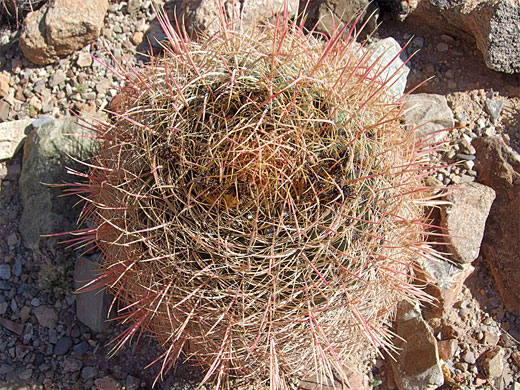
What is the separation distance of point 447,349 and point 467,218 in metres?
0.69

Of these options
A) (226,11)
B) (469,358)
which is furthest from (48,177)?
(469,358)

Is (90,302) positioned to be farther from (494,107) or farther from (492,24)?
(492,24)

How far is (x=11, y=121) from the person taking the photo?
9.56ft

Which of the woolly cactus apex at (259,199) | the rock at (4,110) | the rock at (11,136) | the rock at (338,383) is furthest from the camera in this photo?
the rock at (4,110)

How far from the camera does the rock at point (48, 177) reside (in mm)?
2535

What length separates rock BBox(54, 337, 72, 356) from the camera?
242cm

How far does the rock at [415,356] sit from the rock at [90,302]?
1.50 m

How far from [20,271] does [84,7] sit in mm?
1687

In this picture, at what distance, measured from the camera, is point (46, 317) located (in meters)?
2.50

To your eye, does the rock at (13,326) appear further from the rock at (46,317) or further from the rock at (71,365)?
the rock at (71,365)

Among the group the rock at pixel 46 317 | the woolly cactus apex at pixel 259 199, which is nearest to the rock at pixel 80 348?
the rock at pixel 46 317

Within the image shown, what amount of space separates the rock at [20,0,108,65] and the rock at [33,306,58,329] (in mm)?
1613

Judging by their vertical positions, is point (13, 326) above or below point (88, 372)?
below

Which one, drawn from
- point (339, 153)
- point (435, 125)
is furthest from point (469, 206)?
point (339, 153)
